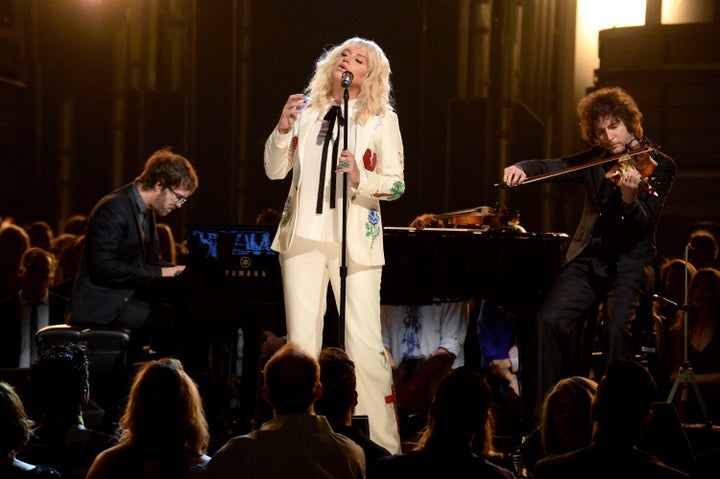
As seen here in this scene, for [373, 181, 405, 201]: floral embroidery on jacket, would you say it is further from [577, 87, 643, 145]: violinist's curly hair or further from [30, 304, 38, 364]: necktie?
[30, 304, 38, 364]: necktie

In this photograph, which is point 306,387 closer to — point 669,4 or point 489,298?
point 489,298

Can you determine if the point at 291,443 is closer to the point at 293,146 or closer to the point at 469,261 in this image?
the point at 293,146

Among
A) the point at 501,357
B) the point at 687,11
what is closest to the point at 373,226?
the point at 501,357

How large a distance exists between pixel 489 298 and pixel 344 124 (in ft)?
6.12

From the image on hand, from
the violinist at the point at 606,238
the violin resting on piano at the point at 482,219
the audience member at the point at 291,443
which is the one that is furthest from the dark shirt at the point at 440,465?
the violin resting on piano at the point at 482,219

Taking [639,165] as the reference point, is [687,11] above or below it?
above

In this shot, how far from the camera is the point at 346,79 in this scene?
14.5 feet

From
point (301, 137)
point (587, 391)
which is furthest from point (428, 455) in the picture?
point (301, 137)

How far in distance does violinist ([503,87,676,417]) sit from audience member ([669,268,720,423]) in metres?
1.22

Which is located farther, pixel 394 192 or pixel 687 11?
pixel 687 11

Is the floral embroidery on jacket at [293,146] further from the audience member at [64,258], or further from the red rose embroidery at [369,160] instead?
the audience member at [64,258]

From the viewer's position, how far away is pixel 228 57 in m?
10.1

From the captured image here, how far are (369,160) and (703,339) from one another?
3009mm

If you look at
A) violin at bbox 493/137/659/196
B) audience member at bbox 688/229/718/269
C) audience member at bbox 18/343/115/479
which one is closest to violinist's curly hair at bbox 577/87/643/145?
violin at bbox 493/137/659/196
